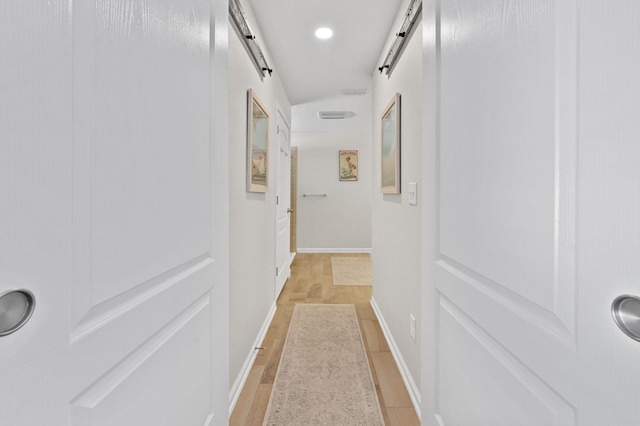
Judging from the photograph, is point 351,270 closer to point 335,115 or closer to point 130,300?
point 335,115

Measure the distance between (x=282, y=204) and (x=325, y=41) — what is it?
1874 millimetres

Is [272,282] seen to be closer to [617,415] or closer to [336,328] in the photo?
[336,328]

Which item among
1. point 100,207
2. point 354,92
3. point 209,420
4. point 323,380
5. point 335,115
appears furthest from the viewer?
point 335,115

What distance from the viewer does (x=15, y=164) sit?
0.38m

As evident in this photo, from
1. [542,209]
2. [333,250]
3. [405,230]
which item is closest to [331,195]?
[333,250]

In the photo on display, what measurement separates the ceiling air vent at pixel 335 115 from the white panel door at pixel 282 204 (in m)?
1.03

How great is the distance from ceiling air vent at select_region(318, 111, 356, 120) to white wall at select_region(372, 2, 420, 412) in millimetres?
1984

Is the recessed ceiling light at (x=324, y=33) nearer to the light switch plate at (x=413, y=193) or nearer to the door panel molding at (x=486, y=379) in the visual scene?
the light switch plate at (x=413, y=193)

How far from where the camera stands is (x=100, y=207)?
534mm

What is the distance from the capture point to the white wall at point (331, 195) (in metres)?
6.47

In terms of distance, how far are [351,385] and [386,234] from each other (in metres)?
1.16

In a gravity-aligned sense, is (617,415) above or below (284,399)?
above

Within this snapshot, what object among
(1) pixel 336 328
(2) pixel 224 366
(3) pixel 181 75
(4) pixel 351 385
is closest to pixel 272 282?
(1) pixel 336 328

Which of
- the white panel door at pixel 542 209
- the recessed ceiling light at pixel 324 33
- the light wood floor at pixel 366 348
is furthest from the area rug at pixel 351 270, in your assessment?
the white panel door at pixel 542 209
